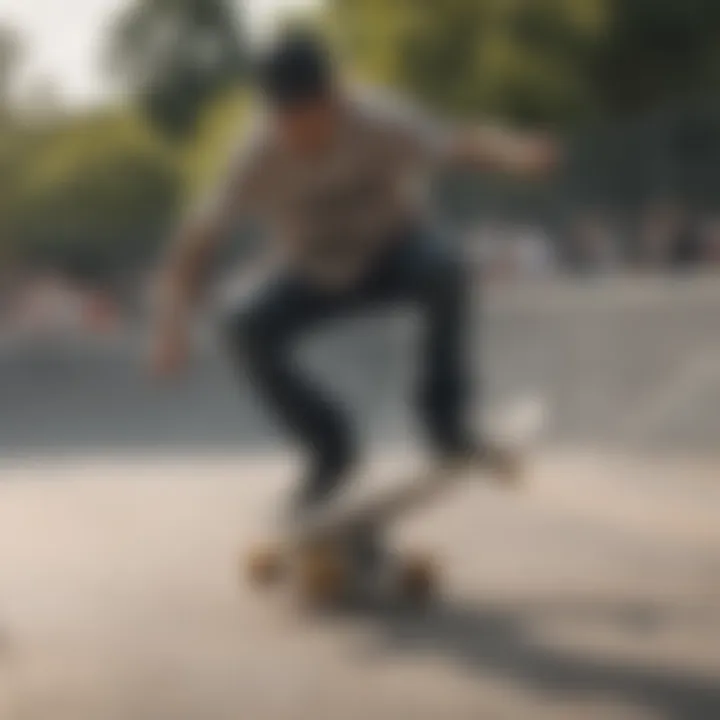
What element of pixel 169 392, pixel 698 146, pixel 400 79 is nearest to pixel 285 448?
pixel 169 392

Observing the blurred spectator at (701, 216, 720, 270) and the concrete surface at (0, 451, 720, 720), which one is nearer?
the concrete surface at (0, 451, 720, 720)

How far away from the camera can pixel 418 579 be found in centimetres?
62

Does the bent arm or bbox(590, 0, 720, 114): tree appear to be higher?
bbox(590, 0, 720, 114): tree

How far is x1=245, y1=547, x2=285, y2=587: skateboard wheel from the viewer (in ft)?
1.99

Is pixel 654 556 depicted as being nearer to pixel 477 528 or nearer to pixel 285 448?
pixel 477 528

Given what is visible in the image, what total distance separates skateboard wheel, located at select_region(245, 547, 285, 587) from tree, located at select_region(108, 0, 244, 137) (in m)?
0.23

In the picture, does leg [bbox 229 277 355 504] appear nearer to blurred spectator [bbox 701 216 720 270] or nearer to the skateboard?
the skateboard

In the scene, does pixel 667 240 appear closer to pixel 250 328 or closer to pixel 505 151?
pixel 505 151

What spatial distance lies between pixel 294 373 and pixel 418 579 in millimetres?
135

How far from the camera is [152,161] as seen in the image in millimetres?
569

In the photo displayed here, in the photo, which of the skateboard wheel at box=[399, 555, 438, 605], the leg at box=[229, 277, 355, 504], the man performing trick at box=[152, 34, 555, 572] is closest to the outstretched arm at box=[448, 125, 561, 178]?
the man performing trick at box=[152, 34, 555, 572]

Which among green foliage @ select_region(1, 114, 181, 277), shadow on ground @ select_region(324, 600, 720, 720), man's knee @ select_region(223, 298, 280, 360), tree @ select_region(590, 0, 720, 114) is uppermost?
tree @ select_region(590, 0, 720, 114)

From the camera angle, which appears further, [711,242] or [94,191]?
[711,242]

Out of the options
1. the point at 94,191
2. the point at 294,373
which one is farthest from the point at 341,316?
the point at 94,191
